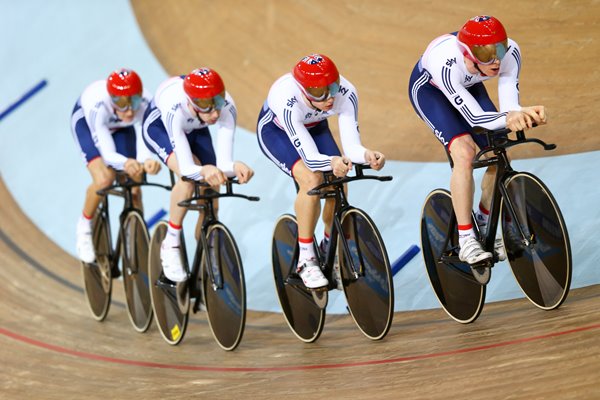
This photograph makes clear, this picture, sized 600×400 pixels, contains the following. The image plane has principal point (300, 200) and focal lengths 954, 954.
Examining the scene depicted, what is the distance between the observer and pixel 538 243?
4.00m

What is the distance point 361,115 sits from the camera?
24.0ft

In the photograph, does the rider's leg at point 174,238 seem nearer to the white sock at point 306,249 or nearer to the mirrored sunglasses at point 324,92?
the white sock at point 306,249

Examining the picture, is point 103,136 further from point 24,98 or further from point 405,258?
point 24,98

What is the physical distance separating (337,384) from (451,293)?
0.85 m

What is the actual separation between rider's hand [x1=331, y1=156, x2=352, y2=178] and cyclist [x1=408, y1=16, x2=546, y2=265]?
0.45 m

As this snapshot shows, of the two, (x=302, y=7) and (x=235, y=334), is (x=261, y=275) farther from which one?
(x=302, y=7)

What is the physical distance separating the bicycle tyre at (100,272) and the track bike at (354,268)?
66.4 inches

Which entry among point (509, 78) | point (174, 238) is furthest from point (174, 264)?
point (509, 78)

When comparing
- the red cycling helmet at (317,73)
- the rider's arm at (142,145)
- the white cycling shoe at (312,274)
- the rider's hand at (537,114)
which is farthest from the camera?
the rider's arm at (142,145)

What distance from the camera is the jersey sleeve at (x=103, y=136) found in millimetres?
5652

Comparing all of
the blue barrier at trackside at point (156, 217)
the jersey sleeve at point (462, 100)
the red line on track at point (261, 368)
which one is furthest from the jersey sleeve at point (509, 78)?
the blue barrier at trackside at point (156, 217)

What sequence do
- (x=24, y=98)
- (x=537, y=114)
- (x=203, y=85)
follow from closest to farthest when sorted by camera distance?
(x=537, y=114) < (x=203, y=85) < (x=24, y=98)

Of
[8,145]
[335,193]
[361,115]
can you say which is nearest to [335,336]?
[335,193]

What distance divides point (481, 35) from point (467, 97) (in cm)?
27
